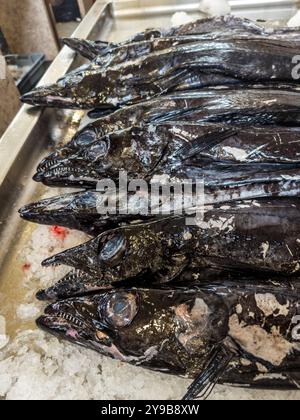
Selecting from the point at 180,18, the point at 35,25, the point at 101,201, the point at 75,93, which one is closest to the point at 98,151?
the point at 101,201

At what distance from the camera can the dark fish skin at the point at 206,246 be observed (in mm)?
2180

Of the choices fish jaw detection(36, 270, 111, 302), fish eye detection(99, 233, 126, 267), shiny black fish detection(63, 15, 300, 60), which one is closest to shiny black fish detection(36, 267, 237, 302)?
fish jaw detection(36, 270, 111, 302)

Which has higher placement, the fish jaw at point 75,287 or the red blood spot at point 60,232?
the fish jaw at point 75,287

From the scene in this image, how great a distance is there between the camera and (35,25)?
6.04 metres

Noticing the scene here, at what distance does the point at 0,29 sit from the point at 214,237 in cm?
531

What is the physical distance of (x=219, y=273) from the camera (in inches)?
89.3

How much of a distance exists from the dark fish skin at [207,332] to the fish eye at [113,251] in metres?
0.21

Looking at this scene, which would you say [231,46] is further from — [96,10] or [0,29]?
[0,29]

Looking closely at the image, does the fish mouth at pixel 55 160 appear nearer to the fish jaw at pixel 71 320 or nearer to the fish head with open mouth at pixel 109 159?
the fish head with open mouth at pixel 109 159

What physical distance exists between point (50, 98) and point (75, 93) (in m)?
0.24

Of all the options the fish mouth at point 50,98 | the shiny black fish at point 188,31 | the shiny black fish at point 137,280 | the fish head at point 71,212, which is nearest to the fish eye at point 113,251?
the shiny black fish at point 137,280

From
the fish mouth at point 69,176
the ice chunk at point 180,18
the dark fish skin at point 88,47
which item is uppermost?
the dark fish skin at point 88,47
